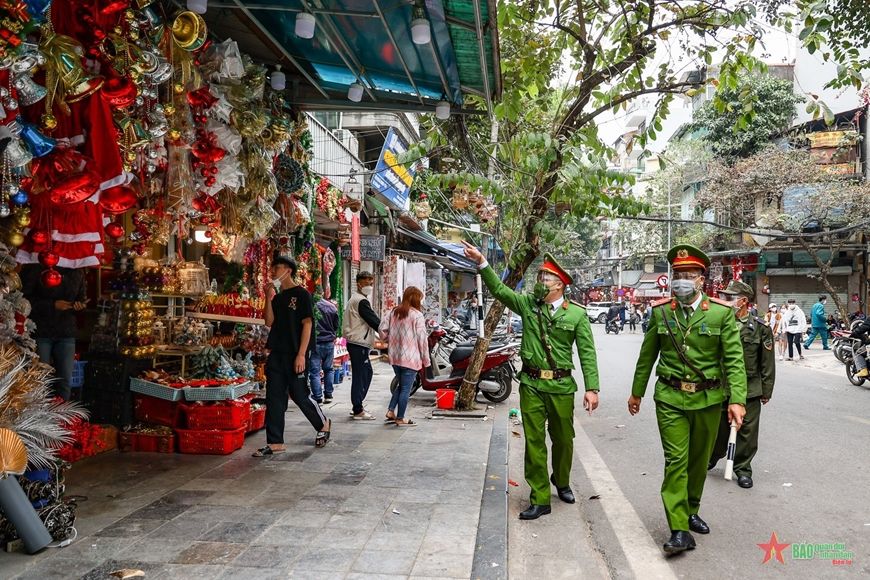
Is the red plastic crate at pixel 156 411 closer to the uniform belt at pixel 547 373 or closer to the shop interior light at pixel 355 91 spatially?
the uniform belt at pixel 547 373

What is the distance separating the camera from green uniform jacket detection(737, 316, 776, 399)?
5930mm

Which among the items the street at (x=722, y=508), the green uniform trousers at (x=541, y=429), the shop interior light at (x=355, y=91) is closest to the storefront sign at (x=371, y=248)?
the street at (x=722, y=508)

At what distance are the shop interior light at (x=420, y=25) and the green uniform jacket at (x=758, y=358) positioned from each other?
3.80 m

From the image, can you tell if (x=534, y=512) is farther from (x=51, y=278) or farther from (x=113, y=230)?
(x=113, y=230)

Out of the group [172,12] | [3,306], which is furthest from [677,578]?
[172,12]

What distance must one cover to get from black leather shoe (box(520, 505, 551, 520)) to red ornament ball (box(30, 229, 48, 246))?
384cm

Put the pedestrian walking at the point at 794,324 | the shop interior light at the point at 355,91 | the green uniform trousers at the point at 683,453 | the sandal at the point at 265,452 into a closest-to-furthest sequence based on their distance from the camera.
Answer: the green uniform trousers at the point at 683,453
the sandal at the point at 265,452
the shop interior light at the point at 355,91
the pedestrian walking at the point at 794,324

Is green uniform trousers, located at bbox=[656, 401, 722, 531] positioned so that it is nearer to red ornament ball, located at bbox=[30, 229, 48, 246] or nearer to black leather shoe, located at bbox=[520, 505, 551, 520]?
black leather shoe, located at bbox=[520, 505, 551, 520]

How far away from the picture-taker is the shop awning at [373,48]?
518 cm

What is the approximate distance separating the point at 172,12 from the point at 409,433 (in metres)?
4.92

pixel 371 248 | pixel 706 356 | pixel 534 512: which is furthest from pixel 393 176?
pixel 706 356

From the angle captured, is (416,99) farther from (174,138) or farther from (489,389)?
(489,389)

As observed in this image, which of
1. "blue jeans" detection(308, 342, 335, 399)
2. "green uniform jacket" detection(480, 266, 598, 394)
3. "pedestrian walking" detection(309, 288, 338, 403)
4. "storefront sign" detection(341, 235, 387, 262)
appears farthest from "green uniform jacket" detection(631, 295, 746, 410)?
"storefront sign" detection(341, 235, 387, 262)

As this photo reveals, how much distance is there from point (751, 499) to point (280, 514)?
3800mm
